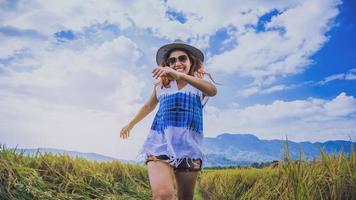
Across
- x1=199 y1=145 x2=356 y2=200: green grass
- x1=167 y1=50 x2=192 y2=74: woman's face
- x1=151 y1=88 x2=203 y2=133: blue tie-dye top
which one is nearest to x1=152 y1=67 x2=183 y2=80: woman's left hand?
x1=151 y1=88 x2=203 y2=133: blue tie-dye top

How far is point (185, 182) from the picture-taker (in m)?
3.76

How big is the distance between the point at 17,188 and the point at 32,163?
1.18 metres

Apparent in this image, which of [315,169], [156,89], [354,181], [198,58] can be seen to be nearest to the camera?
[354,181]

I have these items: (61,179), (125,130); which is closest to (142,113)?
(125,130)

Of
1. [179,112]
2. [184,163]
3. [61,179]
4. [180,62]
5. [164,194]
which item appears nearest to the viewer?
[164,194]

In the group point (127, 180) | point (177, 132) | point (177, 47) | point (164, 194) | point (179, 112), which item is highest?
point (177, 47)

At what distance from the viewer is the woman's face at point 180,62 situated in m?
4.13

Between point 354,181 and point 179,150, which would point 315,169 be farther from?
point 179,150

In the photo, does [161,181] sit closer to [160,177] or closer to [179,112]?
[160,177]

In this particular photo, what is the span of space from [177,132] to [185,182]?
43 centimetres

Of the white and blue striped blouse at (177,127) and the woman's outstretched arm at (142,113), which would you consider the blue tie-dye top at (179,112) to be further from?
the woman's outstretched arm at (142,113)

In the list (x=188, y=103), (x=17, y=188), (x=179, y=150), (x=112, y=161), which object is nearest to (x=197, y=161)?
(x=179, y=150)

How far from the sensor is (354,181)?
321 cm

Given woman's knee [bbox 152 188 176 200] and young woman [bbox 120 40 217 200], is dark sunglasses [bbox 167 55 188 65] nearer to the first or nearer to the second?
young woman [bbox 120 40 217 200]
